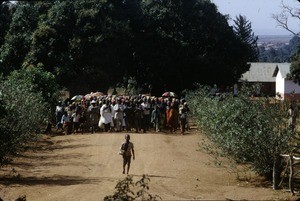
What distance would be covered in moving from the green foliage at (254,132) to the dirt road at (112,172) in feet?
2.84

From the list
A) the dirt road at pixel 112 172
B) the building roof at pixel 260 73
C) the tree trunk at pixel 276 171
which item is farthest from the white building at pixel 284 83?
the tree trunk at pixel 276 171

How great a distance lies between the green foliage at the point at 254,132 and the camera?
1577 centimetres

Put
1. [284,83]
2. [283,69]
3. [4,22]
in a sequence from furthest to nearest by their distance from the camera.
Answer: [283,69]
[284,83]
[4,22]

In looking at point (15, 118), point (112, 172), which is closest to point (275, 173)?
point (112, 172)

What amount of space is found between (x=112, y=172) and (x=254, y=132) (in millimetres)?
4840

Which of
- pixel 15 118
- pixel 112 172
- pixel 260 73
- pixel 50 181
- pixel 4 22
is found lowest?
pixel 50 181

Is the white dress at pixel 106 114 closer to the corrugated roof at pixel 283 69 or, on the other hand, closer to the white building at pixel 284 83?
the white building at pixel 284 83

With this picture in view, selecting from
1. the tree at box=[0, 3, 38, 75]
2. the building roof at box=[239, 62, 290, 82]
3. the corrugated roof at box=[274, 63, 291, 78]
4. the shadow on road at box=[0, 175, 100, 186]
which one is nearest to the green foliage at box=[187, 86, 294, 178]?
the shadow on road at box=[0, 175, 100, 186]

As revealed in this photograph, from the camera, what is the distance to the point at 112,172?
17.8m

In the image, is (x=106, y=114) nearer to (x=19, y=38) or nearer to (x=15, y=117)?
(x=15, y=117)

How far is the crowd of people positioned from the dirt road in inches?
51.5

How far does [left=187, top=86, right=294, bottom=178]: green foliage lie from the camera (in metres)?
15.8

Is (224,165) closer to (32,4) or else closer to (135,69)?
(135,69)

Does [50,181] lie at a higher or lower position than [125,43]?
lower
